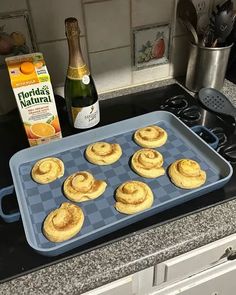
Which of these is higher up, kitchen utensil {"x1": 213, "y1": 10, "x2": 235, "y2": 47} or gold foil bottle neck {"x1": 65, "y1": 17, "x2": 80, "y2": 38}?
gold foil bottle neck {"x1": 65, "y1": 17, "x2": 80, "y2": 38}

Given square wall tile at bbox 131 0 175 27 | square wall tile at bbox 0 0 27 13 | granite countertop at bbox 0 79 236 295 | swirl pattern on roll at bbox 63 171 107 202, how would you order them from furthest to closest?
square wall tile at bbox 131 0 175 27 → square wall tile at bbox 0 0 27 13 → swirl pattern on roll at bbox 63 171 107 202 → granite countertop at bbox 0 79 236 295

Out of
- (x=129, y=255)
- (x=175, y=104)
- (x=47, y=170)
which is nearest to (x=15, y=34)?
(x=47, y=170)

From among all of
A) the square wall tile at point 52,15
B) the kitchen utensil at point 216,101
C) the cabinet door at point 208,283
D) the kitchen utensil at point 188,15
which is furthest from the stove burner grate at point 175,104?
the cabinet door at point 208,283

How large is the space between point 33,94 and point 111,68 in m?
0.31

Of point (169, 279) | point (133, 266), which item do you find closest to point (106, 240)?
point (133, 266)

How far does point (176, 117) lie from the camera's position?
2.65 feet

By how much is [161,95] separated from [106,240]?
0.52 meters

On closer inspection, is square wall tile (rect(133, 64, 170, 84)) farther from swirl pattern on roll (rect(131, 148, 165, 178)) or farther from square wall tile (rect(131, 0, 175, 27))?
swirl pattern on roll (rect(131, 148, 165, 178))

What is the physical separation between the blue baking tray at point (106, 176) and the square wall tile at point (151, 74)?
191mm

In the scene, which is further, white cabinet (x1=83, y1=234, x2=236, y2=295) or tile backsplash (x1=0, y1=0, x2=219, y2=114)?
tile backsplash (x1=0, y1=0, x2=219, y2=114)

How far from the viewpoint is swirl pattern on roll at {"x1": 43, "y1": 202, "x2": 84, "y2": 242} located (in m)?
0.55

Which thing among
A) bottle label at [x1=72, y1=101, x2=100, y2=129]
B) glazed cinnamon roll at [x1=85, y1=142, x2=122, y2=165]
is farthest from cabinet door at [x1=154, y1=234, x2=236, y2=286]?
bottle label at [x1=72, y1=101, x2=100, y2=129]

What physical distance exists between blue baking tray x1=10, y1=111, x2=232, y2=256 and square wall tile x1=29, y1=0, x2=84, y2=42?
0.87 feet

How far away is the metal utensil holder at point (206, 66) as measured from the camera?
85 cm
